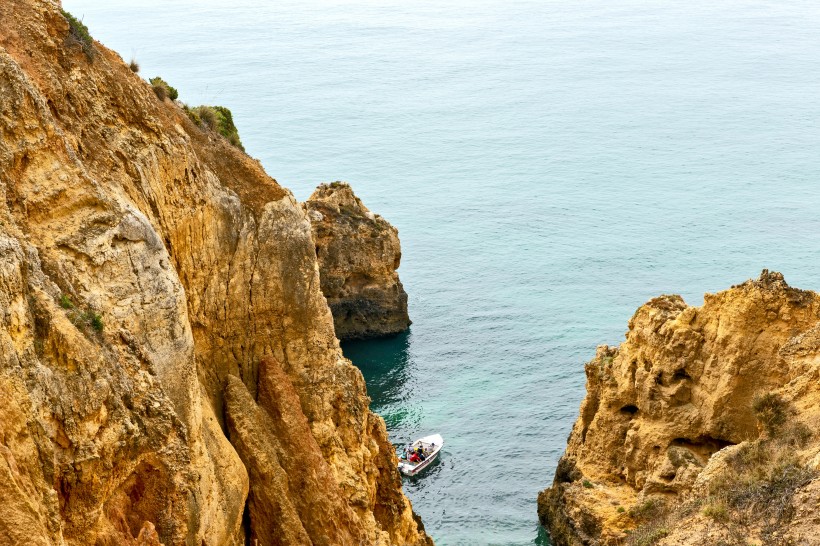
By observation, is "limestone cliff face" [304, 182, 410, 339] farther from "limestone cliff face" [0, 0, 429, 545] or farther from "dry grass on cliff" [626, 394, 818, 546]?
"dry grass on cliff" [626, 394, 818, 546]

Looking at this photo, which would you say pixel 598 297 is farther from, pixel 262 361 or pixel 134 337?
pixel 134 337

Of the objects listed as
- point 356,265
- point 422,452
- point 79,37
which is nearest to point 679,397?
point 422,452

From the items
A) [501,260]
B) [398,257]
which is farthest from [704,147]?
[398,257]


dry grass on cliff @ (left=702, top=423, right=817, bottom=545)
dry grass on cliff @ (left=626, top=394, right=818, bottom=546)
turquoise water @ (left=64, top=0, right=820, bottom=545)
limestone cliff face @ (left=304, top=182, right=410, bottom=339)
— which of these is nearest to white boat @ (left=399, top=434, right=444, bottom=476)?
turquoise water @ (left=64, top=0, right=820, bottom=545)

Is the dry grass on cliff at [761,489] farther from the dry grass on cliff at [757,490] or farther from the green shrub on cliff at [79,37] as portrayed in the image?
the green shrub on cliff at [79,37]

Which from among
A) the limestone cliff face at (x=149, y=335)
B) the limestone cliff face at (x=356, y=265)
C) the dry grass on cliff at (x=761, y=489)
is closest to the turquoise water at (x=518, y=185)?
the limestone cliff face at (x=356, y=265)

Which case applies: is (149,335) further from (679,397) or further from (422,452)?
(422,452)
